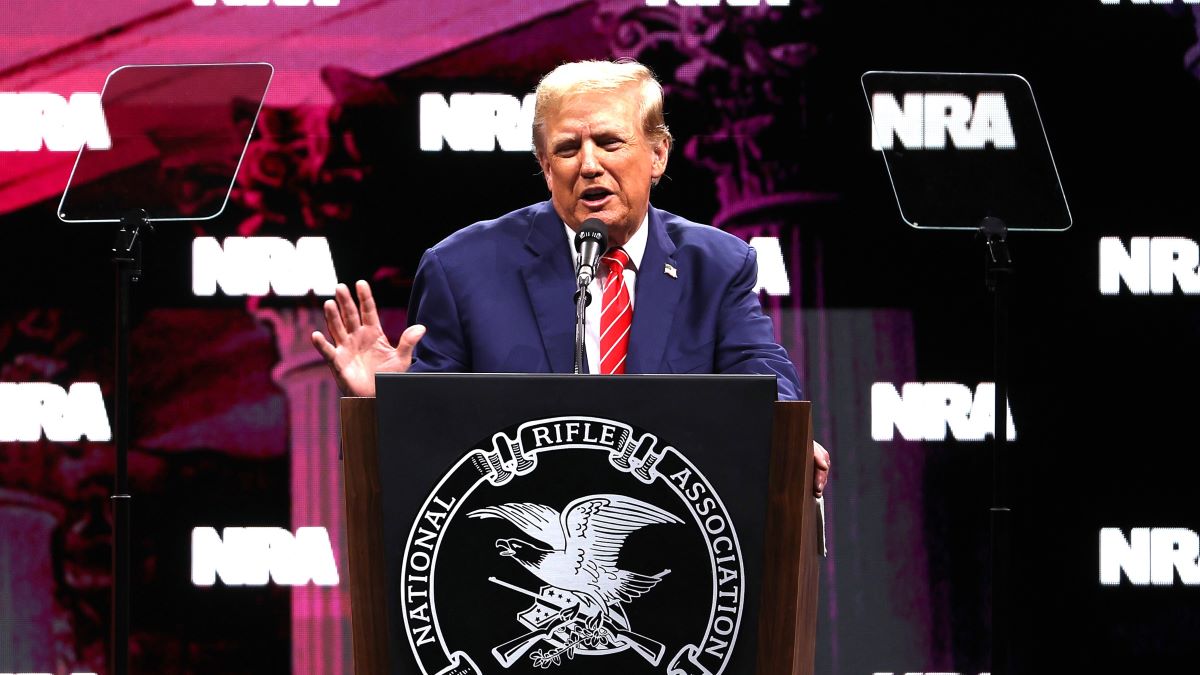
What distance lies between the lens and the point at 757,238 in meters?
3.94

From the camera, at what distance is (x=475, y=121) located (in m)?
3.95

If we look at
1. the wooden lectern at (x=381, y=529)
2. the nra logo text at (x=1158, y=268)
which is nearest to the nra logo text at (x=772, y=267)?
the nra logo text at (x=1158, y=268)

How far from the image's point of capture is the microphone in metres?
1.95

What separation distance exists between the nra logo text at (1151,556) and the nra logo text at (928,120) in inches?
50.1

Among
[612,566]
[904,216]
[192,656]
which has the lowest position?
[192,656]

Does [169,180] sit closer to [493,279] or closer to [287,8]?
[287,8]

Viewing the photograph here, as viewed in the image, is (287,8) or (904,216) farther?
(287,8)

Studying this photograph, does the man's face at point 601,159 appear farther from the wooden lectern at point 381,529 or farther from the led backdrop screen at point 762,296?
the led backdrop screen at point 762,296

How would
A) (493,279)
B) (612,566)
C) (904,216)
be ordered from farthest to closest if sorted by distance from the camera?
1. (904,216)
2. (493,279)
3. (612,566)

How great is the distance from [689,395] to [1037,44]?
8.91 feet

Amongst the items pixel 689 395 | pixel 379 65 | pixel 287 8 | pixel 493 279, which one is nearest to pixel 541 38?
pixel 379 65

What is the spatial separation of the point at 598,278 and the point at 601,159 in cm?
23

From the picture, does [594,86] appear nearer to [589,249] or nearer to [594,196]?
[594,196]

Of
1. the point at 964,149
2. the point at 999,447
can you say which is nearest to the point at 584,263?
the point at 999,447
